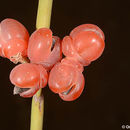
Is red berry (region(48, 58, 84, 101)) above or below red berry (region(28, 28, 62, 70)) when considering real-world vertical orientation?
below

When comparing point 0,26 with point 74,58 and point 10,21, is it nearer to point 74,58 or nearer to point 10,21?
point 10,21

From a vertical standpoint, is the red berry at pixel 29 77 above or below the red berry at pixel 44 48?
below

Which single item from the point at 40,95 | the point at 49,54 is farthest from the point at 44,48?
the point at 40,95

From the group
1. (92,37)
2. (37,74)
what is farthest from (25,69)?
(92,37)

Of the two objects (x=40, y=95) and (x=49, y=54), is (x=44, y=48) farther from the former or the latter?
(x=40, y=95)

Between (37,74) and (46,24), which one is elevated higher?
(46,24)
